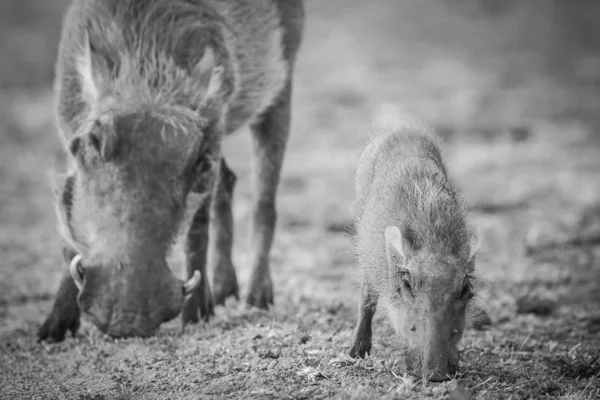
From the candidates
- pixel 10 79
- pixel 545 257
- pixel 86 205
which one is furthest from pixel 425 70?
pixel 86 205

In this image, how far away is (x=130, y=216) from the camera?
410 cm

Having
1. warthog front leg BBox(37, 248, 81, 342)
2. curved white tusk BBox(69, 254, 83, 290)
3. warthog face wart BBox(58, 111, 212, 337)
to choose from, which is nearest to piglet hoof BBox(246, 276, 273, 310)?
warthog front leg BBox(37, 248, 81, 342)

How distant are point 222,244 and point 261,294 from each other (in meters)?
0.47

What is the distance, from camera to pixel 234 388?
361cm

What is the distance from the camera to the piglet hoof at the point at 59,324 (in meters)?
4.95

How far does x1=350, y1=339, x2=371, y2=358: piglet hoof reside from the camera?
3.99 meters

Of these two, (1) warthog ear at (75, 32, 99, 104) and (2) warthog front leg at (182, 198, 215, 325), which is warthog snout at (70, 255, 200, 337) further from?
(1) warthog ear at (75, 32, 99, 104)

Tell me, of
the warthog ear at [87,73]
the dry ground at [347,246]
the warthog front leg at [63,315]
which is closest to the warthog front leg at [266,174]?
the dry ground at [347,246]

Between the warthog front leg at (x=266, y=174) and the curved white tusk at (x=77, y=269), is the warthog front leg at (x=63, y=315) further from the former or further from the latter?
the warthog front leg at (x=266, y=174)

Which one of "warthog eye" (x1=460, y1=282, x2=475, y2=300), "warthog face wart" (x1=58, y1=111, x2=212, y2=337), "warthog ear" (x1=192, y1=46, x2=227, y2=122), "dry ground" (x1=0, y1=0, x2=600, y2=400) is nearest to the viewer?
"warthog eye" (x1=460, y1=282, x2=475, y2=300)

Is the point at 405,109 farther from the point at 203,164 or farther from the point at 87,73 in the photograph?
the point at 87,73

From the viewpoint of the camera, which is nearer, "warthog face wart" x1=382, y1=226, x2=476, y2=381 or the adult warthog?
"warthog face wart" x1=382, y1=226, x2=476, y2=381

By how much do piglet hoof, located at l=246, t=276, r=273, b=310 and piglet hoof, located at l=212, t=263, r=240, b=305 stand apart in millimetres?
137

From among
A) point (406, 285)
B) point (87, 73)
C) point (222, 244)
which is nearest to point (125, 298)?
point (406, 285)
